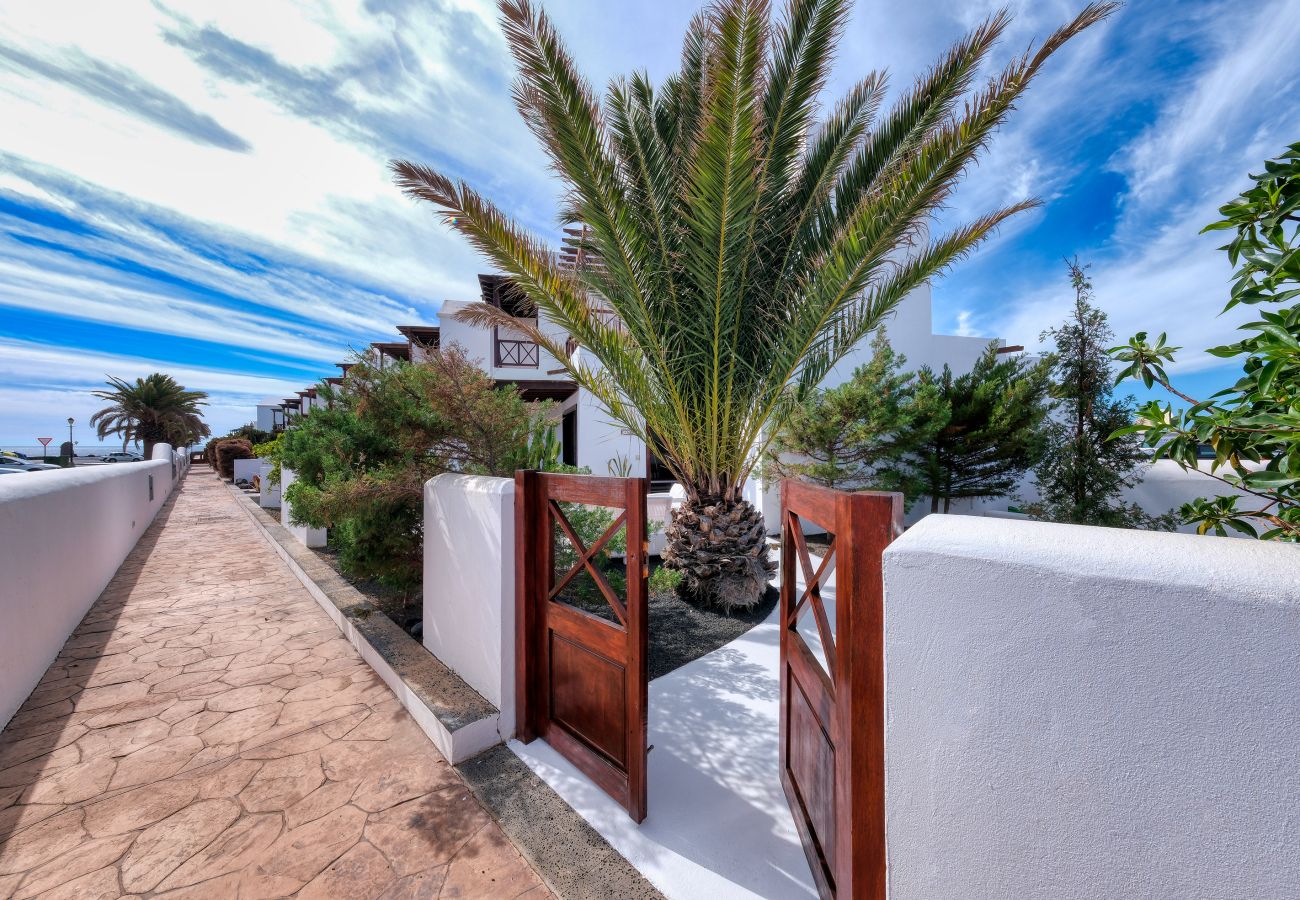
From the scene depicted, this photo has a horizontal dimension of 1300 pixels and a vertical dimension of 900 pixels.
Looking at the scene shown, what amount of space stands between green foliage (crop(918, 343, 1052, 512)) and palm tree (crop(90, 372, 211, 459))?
3663 cm

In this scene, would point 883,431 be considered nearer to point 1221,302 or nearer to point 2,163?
point 1221,302

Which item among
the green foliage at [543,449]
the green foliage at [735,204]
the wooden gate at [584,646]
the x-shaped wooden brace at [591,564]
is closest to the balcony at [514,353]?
the green foliage at [543,449]

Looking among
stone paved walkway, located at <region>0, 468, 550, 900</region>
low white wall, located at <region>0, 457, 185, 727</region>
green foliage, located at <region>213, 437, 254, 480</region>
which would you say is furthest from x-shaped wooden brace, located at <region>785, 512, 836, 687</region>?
green foliage, located at <region>213, 437, 254, 480</region>

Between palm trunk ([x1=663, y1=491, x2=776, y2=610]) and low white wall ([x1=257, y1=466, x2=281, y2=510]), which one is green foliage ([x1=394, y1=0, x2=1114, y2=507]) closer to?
palm trunk ([x1=663, y1=491, x2=776, y2=610])

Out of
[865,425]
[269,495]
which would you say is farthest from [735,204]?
[269,495]

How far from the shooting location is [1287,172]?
60.2 inches

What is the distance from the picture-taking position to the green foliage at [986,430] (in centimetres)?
873

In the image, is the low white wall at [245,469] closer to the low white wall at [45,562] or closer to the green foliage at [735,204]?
the low white wall at [45,562]

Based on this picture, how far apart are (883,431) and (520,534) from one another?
7572mm

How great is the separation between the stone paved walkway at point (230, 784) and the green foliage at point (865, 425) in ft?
22.8

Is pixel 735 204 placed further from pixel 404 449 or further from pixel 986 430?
pixel 986 430

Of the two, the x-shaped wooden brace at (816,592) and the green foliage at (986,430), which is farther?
the green foliage at (986,430)

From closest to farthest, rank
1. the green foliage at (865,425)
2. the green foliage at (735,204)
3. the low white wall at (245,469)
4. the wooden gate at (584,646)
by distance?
the wooden gate at (584,646) < the green foliage at (735,204) < the green foliage at (865,425) < the low white wall at (245,469)

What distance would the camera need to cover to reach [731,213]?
362 cm
